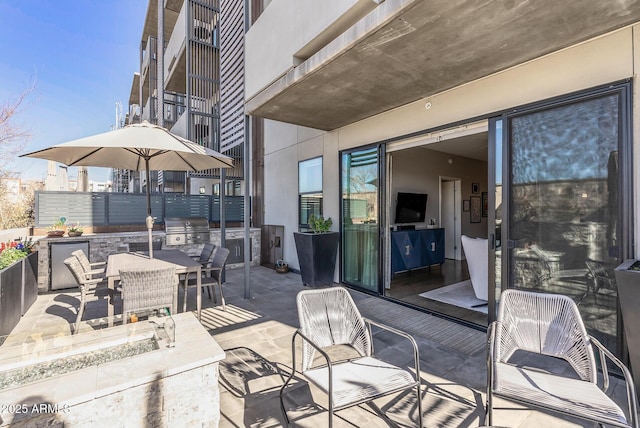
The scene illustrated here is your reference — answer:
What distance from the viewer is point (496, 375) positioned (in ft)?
6.17

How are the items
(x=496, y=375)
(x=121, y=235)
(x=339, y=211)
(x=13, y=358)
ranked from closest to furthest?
(x=13, y=358) < (x=496, y=375) < (x=339, y=211) < (x=121, y=235)

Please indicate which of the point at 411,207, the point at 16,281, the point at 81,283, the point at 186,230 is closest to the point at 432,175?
the point at 411,207

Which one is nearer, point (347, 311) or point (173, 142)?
point (347, 311)

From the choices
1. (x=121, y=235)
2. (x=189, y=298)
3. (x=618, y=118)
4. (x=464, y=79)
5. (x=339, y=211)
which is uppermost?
(x=464, y=79)

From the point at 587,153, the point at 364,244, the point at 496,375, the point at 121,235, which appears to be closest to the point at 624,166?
the point at 587,153

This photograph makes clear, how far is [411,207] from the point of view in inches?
277

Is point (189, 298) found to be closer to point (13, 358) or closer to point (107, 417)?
point (13, 358)

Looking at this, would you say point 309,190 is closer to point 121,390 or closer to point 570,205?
point 570,205

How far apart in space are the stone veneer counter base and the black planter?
330 cm

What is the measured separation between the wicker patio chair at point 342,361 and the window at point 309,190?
382 centimetres

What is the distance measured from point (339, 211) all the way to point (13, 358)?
14.6 feet

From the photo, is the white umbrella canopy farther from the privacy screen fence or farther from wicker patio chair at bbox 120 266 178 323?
the privacy screen fence

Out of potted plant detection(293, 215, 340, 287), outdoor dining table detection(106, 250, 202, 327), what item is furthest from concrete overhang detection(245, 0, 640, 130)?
outdoor dining table detection(106, 250, 202, 327)

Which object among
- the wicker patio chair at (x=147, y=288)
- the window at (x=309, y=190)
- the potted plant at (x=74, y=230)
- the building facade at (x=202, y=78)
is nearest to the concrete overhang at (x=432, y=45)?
the window at (x=309, y=190)
